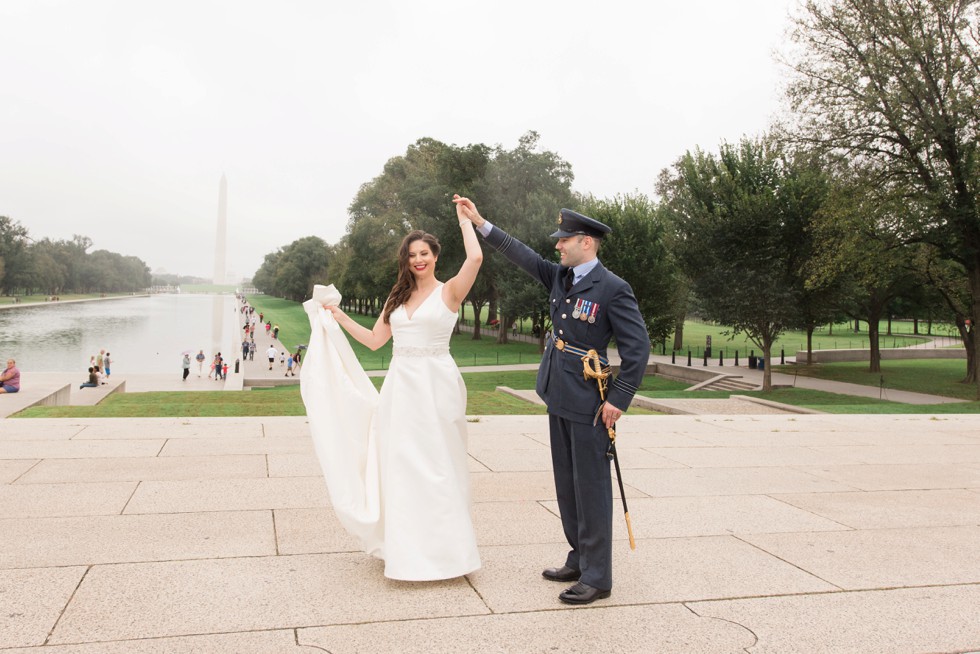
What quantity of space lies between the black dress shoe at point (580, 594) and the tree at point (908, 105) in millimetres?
23800

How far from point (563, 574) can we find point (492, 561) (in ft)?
1.86

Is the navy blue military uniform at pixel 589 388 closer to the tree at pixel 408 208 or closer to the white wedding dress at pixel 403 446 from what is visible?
the white wedding dress at pixel 403 446

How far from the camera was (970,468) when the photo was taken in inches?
345

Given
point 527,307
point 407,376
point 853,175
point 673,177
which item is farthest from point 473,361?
point 407,376

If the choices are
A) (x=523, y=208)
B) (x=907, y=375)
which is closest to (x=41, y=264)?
(x=523, y=208)

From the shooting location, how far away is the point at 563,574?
4.52 metres

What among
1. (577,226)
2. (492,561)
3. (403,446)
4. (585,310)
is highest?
(577,226)

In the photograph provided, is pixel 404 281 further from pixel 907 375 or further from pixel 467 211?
pixel 907 375

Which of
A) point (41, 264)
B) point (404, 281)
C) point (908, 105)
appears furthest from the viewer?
point (41, 264)

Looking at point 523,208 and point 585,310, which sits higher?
point 523,208

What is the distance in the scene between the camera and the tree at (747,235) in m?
27.9

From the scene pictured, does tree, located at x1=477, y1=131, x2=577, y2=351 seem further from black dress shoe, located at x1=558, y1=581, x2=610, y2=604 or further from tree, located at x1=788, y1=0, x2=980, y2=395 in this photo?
black dress shoe, located at x1=558, y1=581, x2=610, y2=604

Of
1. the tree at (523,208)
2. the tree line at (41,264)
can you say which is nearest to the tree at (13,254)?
the tree line at (41,264)

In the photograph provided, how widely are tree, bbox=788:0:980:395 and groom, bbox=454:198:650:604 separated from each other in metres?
23.3
